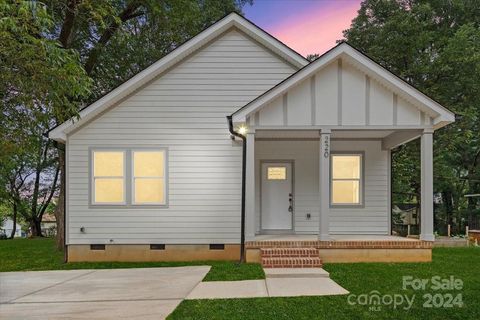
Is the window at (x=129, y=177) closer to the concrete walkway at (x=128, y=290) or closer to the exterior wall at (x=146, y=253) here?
the exterior wall at (x=146, y=253)

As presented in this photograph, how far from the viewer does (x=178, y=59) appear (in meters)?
9.52

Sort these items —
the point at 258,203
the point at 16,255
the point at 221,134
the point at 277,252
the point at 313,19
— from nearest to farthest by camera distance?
the point at 277,252 → the point at 221,134 → the point at 258,203 → the point at 16,255 → the point at 313,19

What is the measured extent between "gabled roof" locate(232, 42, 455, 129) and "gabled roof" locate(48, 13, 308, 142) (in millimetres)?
1594

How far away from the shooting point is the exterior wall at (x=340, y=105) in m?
8.18

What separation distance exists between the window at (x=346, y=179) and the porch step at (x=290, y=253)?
8.30ft

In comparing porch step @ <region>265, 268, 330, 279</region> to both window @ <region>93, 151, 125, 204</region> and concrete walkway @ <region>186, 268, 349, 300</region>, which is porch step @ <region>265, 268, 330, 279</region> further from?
window @ <region>93, 151, 125, 204</region>

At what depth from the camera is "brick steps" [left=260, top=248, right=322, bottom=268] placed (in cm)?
745

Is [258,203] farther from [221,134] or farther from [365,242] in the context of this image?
[365,242]

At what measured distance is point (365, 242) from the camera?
8.26 m

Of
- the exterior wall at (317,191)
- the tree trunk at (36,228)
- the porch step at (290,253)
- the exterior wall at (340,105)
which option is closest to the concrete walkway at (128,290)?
the porch step at (290,253)

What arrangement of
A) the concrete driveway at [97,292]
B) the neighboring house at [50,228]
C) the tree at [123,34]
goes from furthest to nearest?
the neighboring house at [50,228], the tree at [123,34], the concrete driveway at [97,292]

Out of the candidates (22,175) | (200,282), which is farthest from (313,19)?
(22,175)

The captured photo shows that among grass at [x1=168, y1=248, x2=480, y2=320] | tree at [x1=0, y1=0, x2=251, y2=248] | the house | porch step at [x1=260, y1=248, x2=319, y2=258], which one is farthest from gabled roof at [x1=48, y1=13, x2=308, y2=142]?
grass at [x1=168, y1=248, x2=480, y2=320]

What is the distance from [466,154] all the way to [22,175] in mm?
30018
